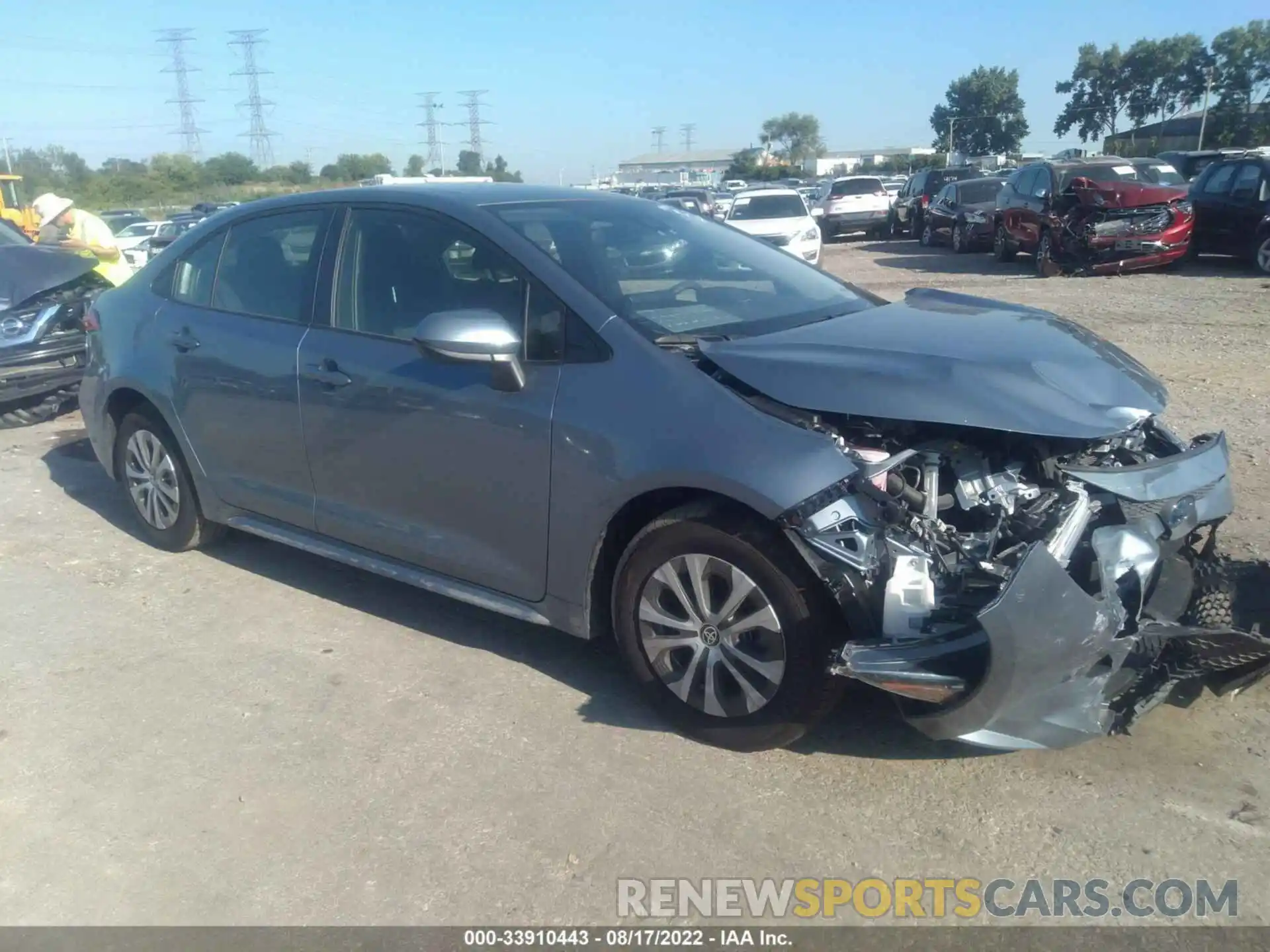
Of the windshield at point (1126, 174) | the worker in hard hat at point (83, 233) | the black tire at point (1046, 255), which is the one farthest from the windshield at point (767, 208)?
the worker in hard hat at point (83, 233)

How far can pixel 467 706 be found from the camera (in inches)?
154

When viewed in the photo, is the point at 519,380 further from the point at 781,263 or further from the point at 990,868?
the point at 990,868

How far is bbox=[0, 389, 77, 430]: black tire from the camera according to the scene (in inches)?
348

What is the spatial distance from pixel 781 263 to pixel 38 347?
6.54m

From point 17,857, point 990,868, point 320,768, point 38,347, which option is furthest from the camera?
point 38,347

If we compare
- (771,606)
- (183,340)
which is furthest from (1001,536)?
(183,340)

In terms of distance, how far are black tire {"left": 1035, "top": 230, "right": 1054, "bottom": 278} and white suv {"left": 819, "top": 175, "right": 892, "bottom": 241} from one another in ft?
38.3

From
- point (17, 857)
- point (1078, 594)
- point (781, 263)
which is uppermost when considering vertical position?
point (781, 263)

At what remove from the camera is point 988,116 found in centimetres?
8538

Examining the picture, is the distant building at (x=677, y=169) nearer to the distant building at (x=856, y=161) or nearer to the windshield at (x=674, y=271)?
the distant building at (x=856, y=161)

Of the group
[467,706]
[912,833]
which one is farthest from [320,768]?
[912,833]

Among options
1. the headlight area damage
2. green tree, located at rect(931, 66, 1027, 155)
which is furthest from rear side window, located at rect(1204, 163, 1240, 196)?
green tree, located at rect(931, 66, 1027, 155)

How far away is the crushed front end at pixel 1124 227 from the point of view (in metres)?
15.4

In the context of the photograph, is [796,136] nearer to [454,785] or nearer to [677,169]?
[677,169]
